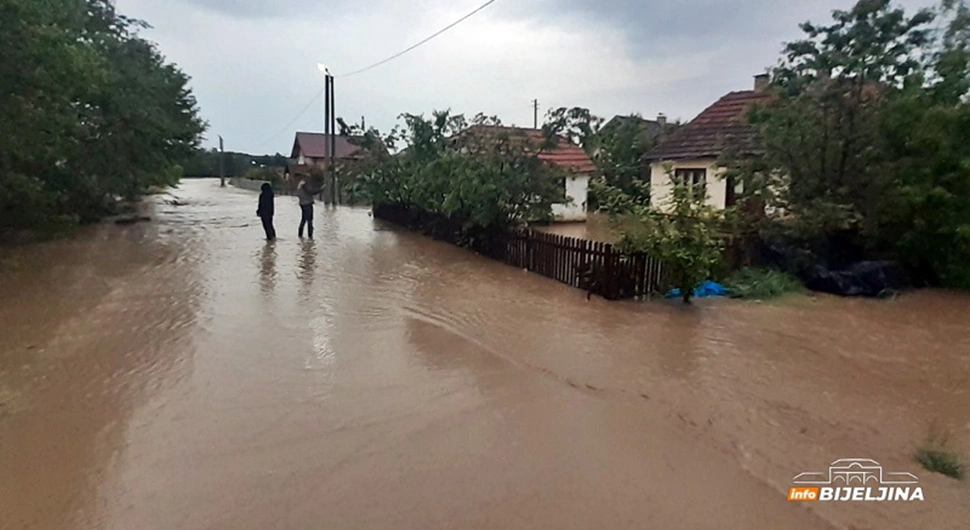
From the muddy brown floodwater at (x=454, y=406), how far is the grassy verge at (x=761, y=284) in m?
0.44

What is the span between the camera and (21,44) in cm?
1024

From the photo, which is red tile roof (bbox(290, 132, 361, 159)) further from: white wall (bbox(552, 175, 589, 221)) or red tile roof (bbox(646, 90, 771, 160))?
red tile roof (bbox(646, 90, 771, 160))

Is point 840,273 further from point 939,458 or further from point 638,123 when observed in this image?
point 638,123

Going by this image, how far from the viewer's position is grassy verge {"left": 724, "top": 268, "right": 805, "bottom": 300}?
10.5 m

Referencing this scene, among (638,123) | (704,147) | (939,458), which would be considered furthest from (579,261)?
(638,123)

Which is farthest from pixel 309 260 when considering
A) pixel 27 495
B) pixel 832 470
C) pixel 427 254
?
pixel 832 470

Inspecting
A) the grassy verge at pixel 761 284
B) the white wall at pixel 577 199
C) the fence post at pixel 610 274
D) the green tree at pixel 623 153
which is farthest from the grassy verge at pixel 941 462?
the white wall at pixel 577 199

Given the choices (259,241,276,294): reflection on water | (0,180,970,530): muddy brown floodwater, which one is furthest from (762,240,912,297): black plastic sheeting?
(259,241,276,294): reflection on water

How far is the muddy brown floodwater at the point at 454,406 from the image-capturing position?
3.90 meters

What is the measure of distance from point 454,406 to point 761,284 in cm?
716

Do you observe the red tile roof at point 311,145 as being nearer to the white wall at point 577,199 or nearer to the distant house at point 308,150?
the distant house at point 308,150

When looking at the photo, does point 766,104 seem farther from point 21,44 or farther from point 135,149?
point 135,149

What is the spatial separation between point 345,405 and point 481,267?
795 cm

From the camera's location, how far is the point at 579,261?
10742mm
